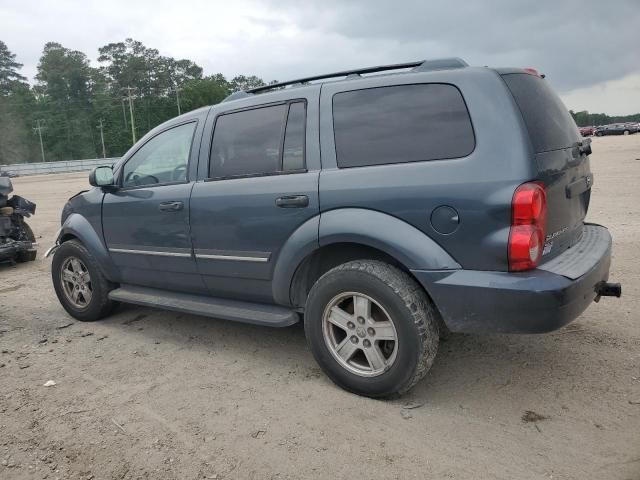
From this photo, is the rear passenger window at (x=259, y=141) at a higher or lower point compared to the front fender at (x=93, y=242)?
higher

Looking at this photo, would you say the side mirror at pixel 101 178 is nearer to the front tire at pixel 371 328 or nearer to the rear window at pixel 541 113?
the front tire at pixel 371 328

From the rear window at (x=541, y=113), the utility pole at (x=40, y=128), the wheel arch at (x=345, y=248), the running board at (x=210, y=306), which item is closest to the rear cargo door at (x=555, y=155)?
the rear window at (x=541, y=113)

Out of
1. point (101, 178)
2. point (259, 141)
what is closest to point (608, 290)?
point (259, 141)

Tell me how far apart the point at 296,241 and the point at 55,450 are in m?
1.81

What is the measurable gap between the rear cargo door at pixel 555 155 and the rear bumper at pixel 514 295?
7.4 inches

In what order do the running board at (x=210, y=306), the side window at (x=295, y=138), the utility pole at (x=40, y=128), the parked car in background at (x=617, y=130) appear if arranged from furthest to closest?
the utility pole at (x=40, y=128) < the parked car in background at (x=617, y=130) < the running board at (x=210, y=306) < the side window at (x=295, y=138)

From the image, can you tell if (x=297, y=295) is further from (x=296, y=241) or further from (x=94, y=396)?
(x=94, y=396)

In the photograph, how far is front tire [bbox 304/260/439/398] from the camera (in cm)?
290

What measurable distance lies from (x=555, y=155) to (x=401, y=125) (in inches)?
35.4

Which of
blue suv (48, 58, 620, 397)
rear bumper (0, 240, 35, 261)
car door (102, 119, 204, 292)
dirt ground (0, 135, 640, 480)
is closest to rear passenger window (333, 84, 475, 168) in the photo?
blue suv (48, 58, 620, 397)

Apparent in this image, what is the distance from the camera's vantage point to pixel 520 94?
2902 millimetres

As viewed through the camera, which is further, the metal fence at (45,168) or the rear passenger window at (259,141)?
the metal fence at (45,168)

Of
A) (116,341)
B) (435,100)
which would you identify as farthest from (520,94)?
(116,341)

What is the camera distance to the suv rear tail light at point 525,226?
8.49ft
